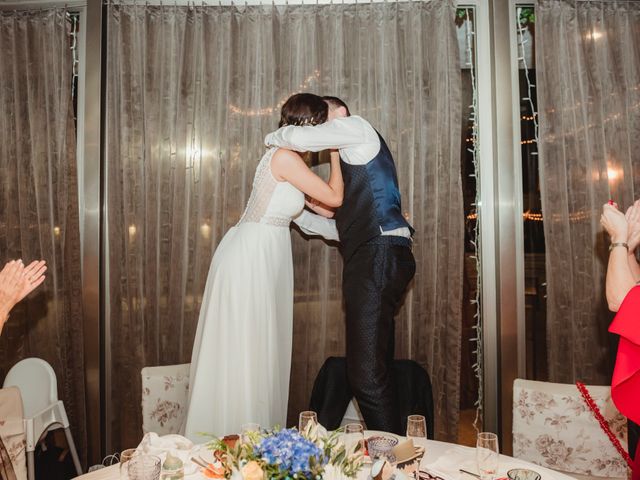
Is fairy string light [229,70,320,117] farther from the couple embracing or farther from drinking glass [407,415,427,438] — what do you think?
drinking glass [407,415,427,438]

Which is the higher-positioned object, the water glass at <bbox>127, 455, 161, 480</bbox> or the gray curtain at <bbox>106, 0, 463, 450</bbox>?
the gray curtain at <bbox>106, 0, 463, 450</bbox>

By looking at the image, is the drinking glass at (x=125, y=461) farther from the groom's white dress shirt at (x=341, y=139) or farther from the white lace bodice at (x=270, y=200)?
→ the groom's white dress shirt at (x=341, y=139)

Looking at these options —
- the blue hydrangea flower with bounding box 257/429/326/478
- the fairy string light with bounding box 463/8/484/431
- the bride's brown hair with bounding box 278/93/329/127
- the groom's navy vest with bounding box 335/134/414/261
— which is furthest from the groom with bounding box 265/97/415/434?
the blue hydrangea flower with bounding box 257/429/326/478

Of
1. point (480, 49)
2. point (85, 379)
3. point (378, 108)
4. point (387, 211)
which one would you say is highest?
point (480, 49)

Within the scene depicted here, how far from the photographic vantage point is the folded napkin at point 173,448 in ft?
4.91

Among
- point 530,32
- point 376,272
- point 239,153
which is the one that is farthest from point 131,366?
point 530,32

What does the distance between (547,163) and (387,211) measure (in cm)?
117

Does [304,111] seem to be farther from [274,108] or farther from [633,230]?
[633,230]

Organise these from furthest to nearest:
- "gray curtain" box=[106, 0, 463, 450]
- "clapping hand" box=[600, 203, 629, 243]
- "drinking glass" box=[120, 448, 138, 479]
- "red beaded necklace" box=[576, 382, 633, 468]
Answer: "gray curtain" box=[106, 0, 463, 450]
"red beaded necklace" box=[576, 382, 633, 468]
"clapping hand" box=[600, 203, 629, 243]
"drinking glass" box=[120, 448, 138, 479]

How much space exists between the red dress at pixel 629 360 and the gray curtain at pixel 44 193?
8.81ft

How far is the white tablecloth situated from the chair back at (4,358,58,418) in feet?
3.97

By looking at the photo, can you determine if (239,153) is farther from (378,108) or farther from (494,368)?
(494,368)

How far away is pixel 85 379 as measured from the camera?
309 centimetres

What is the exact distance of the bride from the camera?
7.82ft
